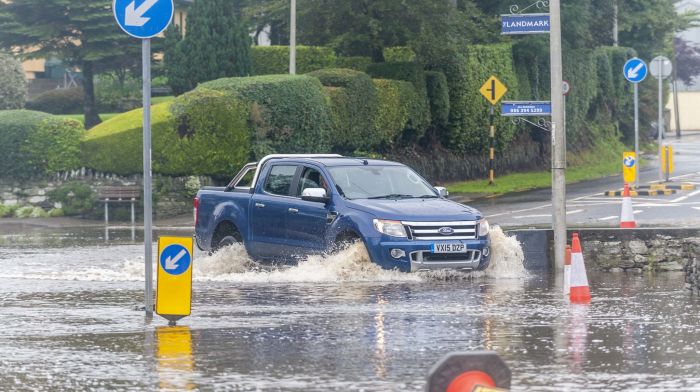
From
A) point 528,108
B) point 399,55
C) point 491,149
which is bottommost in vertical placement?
point 528,108

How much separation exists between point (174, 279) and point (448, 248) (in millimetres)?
4914

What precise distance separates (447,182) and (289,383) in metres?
33.4

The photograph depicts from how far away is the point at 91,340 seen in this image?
1177 centimetres

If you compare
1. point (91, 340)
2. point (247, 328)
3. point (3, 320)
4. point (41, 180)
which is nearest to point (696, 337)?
point (247, 328)

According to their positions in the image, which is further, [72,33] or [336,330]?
[72,33]

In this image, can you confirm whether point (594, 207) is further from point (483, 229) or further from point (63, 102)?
point (63, 102)

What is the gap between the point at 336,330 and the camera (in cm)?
1224

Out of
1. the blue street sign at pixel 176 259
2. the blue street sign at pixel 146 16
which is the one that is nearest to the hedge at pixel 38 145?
the blue street sign at pixel 146 16

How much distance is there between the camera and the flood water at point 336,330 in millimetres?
9773

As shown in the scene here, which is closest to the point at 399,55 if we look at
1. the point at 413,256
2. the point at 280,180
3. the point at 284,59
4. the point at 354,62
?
the point at 354,62

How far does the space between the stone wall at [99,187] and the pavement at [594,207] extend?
22.0 feet

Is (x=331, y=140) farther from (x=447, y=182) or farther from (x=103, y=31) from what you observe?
(x=103, y=31)

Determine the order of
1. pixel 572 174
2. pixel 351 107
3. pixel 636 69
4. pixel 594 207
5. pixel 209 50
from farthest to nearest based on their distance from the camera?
pixel 572 174, pixel 209 50, pixel 351 107, pixel 636 69, pixel 594 207

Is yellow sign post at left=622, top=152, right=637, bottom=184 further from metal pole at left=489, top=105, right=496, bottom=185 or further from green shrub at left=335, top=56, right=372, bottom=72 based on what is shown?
green shrub at left=335, top=56, right=372, bottom=72
